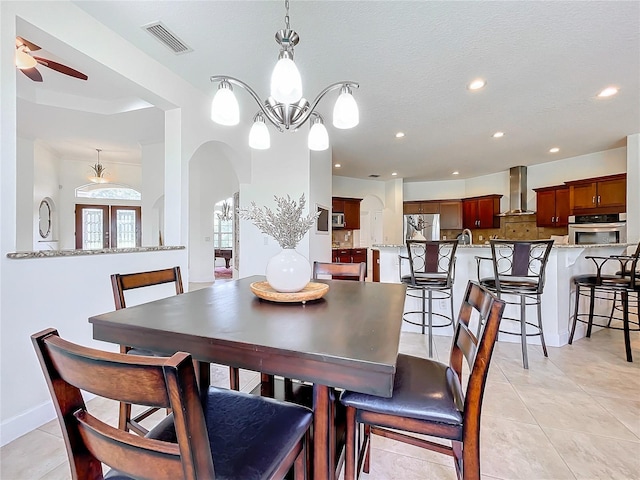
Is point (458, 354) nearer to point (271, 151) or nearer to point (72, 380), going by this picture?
point (72, 380)

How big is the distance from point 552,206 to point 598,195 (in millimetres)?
851

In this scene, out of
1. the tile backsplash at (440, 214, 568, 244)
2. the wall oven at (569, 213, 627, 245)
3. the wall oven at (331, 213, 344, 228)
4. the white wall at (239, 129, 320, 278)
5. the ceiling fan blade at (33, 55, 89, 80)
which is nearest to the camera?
the ceiling fan blade at (33, 55, 89, 80)

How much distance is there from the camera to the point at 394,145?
16.7 feet

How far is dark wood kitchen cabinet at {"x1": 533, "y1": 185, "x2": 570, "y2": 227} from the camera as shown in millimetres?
5777

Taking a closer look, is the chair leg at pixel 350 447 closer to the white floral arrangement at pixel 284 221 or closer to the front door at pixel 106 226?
the white floral arrangement at pixel 284 221

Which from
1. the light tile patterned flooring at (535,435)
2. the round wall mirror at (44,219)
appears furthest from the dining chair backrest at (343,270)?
the round wall mirror at (44,219)

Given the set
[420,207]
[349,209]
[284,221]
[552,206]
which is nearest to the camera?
[284,221]

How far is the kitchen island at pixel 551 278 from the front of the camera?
2.98 meters

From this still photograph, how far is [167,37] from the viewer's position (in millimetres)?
2322

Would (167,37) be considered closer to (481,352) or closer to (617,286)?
(481,352)

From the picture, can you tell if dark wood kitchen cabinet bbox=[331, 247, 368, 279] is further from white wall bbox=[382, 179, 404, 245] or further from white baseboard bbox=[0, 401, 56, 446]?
white baseboard bbox=[0, 401, 56, 446]

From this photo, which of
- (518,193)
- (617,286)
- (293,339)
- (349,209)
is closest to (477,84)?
(617,286)

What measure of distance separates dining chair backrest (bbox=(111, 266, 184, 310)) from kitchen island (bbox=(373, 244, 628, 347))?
252cm

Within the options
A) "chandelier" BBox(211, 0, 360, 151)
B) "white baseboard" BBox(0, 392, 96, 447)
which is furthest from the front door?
"chandelier" BBox(211, 0, 360, 151)
